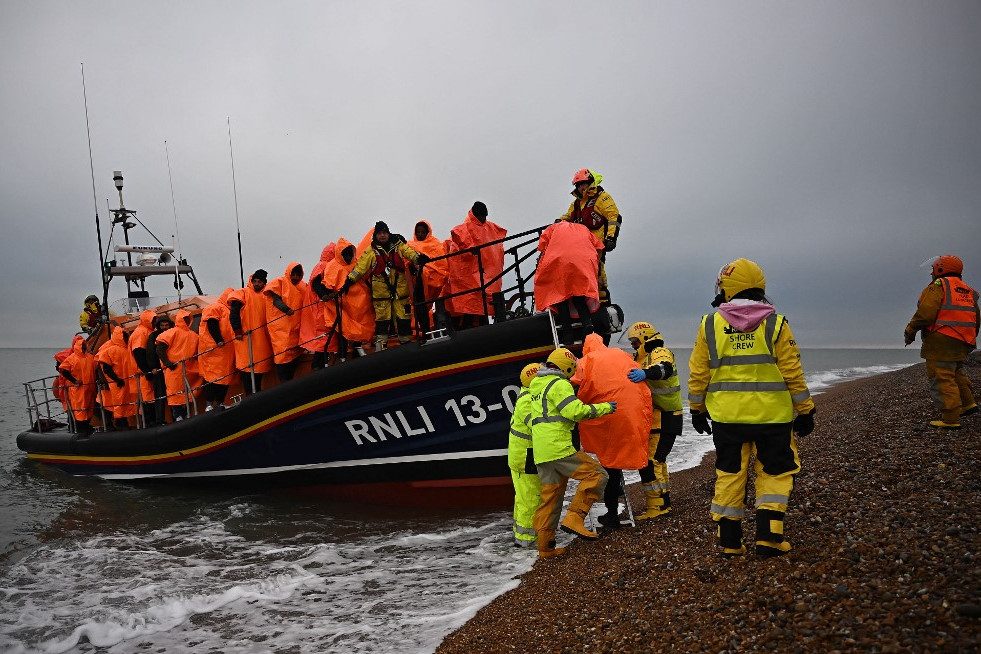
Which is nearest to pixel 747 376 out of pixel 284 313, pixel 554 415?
pixel 554 415

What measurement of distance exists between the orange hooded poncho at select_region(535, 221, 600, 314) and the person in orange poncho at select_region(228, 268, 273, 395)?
3.56 metres

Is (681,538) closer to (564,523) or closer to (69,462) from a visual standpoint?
(564,523)

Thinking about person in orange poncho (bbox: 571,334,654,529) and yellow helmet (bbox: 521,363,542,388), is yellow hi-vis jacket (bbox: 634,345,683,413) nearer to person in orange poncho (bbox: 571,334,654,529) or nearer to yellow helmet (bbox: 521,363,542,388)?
person in orange poncho (bbox: 571,334,654,529)

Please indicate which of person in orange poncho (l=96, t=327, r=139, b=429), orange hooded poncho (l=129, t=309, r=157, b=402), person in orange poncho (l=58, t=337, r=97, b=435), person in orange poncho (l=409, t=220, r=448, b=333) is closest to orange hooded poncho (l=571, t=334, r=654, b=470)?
person in orange poncho (l=409, t=220, r=448, b=333)

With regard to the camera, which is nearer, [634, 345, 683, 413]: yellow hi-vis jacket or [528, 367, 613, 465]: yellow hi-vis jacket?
[528, 367, 613, 465]: yellow hi-vis jacket

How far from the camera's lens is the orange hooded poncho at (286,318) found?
6.74 m

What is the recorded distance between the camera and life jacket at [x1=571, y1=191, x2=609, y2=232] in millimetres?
5652

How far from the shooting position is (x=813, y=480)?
429cm

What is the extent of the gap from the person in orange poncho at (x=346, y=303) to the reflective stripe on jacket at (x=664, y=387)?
9.79 feet

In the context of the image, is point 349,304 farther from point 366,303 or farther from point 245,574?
point 245,574

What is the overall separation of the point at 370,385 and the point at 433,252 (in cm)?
160

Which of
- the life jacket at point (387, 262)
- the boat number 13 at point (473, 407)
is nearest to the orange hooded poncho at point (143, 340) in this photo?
the life jacket at point (387, 262)

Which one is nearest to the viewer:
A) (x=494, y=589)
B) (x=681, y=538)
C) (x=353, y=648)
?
(x=353, y=648)

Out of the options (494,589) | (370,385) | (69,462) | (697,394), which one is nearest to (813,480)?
(697,394)
